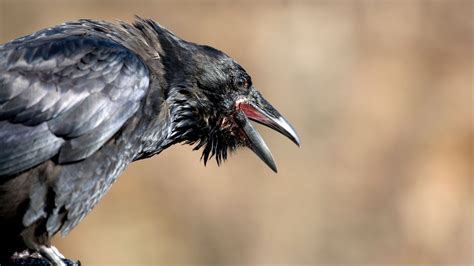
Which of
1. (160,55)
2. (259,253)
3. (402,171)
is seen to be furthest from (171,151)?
(160,55)

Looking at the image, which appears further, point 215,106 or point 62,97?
point 215,106

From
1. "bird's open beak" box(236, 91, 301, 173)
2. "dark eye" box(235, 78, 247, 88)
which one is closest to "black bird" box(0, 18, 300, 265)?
"dark eye" box(235, 78, 247, 88)

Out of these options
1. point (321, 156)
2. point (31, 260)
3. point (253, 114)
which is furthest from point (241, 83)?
point (321, 156)

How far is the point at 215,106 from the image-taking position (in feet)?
21.9

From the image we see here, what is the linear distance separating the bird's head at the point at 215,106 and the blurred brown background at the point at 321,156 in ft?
22.2

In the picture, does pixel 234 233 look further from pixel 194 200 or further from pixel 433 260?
pixel 433 260

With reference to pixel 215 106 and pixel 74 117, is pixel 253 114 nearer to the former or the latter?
pixel 215 106

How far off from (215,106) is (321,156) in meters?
7.59

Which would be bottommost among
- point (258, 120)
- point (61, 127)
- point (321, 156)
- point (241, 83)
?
point (61, 127)

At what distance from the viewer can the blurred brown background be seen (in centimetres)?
1383

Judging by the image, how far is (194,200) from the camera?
13.9m

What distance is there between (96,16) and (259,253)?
146 inches

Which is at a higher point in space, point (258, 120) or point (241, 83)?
point (241, 83)

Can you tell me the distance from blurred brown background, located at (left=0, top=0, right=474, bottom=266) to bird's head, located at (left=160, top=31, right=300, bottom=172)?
6.76 m
